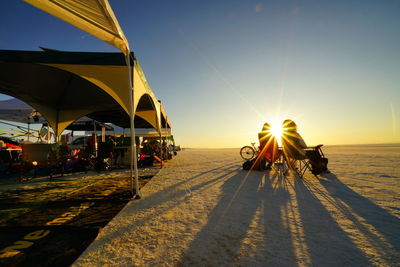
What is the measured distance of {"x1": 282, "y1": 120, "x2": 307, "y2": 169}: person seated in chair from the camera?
528 centimetres

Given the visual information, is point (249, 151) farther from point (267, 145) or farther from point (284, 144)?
point (284, 144)

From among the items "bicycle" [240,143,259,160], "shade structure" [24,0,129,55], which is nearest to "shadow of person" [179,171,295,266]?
"shade structure" [24,0,129,55]

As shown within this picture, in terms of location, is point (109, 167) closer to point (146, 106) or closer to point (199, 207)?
point (146, 106)

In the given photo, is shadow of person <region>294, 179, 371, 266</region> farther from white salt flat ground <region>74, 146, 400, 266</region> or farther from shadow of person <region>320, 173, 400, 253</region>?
shadow of person <region>320, 173, 400, 253</region>

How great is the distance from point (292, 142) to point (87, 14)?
623 cm

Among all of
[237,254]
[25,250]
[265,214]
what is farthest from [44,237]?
[265,214]

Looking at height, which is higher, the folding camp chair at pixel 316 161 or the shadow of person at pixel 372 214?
the folding camp chair at pixel 316 161

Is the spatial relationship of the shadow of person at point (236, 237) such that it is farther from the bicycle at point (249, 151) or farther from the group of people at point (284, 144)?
the bicycle at point (249, 151)

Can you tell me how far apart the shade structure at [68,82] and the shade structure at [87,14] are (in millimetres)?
1409

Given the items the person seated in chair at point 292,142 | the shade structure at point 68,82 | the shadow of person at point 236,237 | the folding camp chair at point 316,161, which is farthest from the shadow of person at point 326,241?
the shade structure at point 68,82

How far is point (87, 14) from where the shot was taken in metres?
2.37

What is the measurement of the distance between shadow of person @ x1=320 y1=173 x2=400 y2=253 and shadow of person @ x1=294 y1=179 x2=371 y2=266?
Answer: 343mm

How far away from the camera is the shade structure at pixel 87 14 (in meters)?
2.12

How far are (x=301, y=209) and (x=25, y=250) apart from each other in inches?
149
